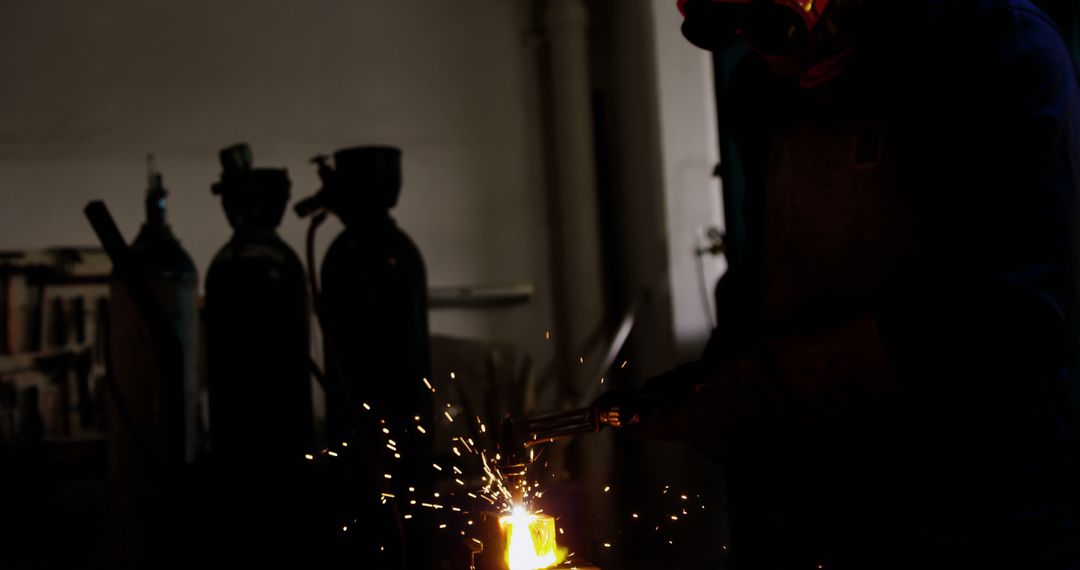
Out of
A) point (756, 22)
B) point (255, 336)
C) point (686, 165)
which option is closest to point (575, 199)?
point (686, 165)

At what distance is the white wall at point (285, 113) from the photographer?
214 cm

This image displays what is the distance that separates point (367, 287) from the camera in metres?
1.72

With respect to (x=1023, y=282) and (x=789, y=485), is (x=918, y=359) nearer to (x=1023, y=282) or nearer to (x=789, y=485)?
(x=1023, y=282)

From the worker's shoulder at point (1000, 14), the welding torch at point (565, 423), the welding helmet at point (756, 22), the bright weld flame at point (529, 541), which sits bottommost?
the bright weld flame at point (529, 541)

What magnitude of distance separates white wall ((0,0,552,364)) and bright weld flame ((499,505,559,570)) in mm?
1382

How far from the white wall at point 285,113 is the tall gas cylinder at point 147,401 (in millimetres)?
470

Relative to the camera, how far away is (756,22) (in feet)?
4.13

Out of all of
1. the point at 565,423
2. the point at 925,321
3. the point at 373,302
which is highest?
the point at 373,302

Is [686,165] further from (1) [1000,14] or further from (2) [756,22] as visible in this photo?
(1) [1000,14]

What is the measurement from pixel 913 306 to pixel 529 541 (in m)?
0.63

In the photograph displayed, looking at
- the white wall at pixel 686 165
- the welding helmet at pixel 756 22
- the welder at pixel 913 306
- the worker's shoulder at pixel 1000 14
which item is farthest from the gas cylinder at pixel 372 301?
the worker's shoulder at pixel 1000 14

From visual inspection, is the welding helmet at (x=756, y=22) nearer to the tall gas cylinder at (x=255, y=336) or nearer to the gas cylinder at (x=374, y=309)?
the gas cylinder at (x=374, y=309)

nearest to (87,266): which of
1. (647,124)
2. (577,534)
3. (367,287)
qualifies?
(367,287)

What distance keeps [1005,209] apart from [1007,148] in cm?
9
